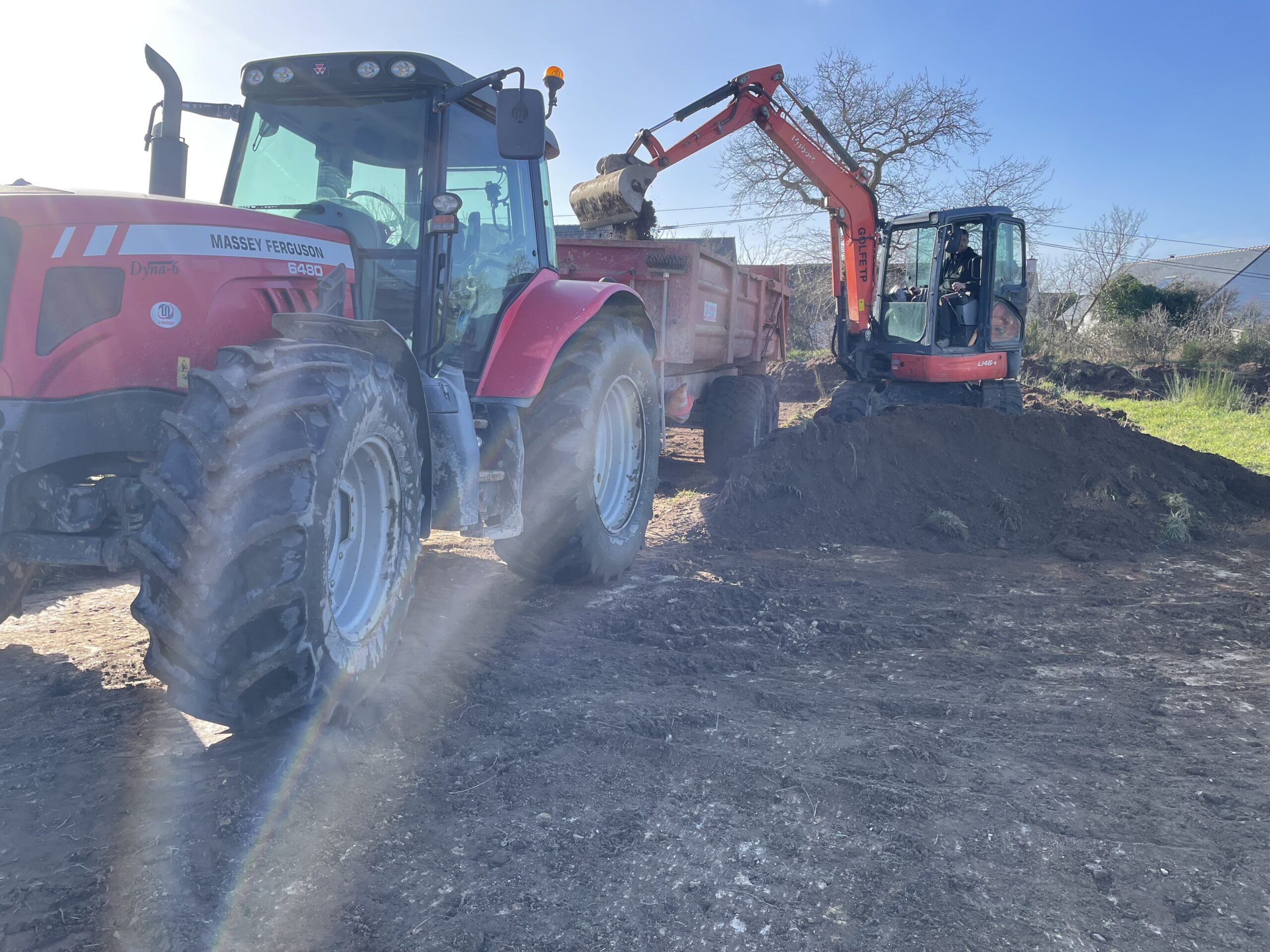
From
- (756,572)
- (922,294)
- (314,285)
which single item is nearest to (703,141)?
(922,294)

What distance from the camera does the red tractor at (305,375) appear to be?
2.49 meters

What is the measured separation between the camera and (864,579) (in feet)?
18.4

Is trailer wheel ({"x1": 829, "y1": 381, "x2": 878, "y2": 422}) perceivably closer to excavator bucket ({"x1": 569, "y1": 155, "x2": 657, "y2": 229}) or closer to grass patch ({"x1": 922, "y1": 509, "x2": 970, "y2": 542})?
grass patch ({"x1": 922, "y1": 509, "x2": 970, "y2": 542})

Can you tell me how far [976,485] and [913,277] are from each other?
346cm

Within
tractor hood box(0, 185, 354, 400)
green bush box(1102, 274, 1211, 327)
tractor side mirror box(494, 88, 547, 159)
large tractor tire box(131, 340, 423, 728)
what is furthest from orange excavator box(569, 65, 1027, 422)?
green bush box(1102, 274, 1211, 327)

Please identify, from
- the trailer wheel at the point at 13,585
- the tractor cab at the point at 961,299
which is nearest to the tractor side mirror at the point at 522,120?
the trailer wheel at the point at 13,585

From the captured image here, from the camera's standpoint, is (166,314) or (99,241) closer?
(99,241)

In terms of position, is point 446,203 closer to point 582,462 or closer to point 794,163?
point 582,462

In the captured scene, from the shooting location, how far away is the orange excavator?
9281 millimetres

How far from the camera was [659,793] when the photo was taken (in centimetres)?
271

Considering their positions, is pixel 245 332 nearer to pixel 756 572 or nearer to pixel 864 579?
pixel 756 572

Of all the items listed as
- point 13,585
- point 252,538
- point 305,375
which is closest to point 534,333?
point 305,375

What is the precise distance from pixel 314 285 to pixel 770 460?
4527 mm

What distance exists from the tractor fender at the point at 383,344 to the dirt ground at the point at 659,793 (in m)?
0.84
